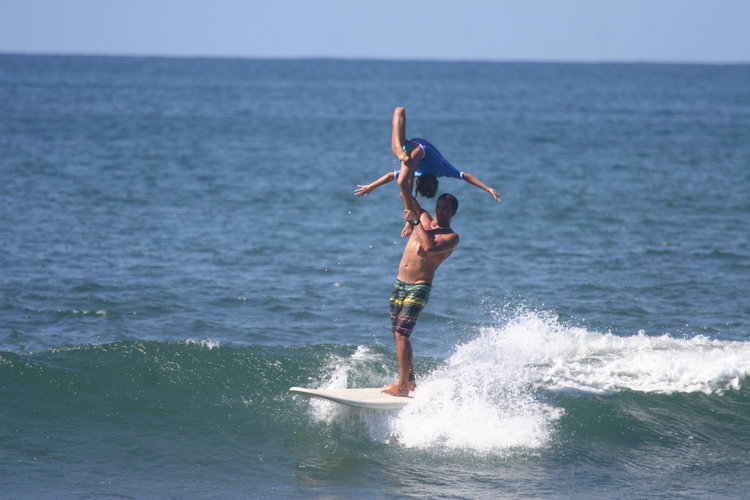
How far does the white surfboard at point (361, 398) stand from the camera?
9.02 meters

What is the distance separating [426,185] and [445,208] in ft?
1.15

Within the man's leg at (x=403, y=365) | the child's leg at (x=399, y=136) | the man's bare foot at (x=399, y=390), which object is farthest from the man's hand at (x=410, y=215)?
the man's bare foot at (x=399, y=390)

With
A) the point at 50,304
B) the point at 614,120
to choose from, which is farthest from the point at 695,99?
the point at 50,304

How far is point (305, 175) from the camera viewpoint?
3212cm

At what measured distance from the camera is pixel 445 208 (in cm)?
905

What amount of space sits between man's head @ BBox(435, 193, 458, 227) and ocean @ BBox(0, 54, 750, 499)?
6.06ft

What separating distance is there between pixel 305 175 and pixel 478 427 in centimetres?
2351

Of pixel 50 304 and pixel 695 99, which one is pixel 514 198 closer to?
pixel 50 304

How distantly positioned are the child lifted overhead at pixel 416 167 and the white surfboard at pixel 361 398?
5.82 ft

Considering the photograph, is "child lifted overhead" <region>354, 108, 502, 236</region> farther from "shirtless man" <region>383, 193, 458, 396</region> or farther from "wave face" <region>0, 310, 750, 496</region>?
"wave face" <region>0, 310, 750, 496</region>

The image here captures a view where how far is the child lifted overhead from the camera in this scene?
841 cm

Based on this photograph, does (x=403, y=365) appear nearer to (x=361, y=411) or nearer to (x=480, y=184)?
(x=361, y=411)

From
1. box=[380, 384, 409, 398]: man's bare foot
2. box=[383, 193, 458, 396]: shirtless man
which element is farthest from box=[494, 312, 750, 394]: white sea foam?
box=[383, 193, 458, 396]: shirtless man

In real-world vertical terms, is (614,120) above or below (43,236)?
above
